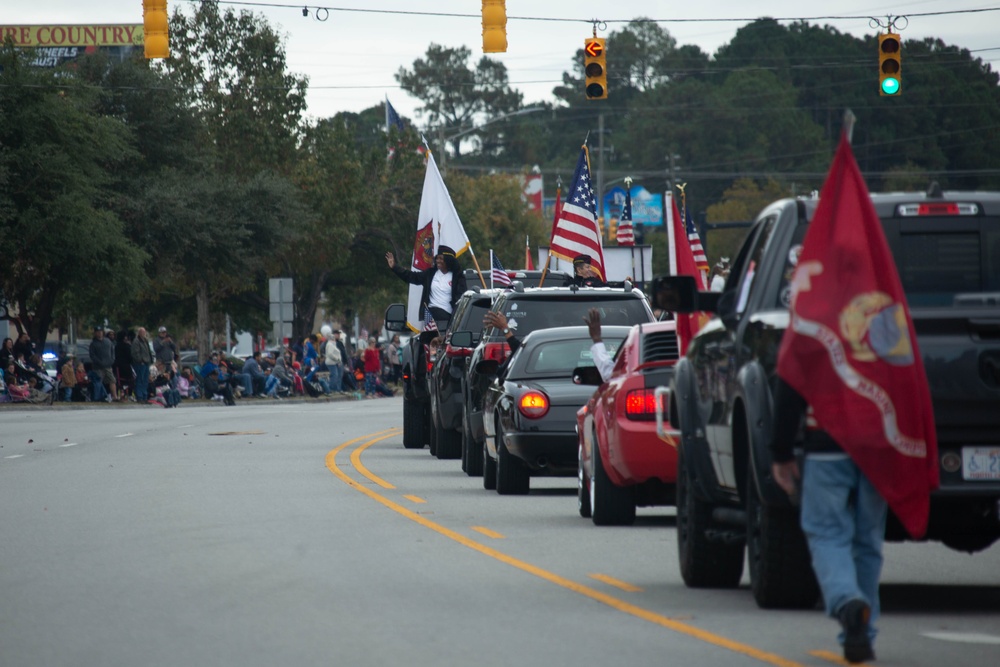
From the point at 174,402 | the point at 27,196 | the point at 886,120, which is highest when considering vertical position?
the point at 886,120

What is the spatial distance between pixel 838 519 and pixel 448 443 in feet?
51.2

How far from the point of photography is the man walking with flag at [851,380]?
7.02 metres

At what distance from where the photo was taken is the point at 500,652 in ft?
25.9

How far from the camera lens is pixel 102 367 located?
46156 mm

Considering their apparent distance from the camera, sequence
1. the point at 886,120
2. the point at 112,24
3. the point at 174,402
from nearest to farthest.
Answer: the point at 174,402
the point at 112,24
the point at 886,120

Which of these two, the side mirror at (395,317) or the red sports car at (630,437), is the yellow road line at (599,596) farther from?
the side mirror at (395,317)

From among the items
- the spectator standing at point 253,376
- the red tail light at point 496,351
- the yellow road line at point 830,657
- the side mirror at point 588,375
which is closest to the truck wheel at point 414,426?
the red tail light at point 496,351

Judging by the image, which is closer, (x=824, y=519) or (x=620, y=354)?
(x=824, y=519)

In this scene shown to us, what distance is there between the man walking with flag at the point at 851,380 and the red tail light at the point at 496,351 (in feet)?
37.1

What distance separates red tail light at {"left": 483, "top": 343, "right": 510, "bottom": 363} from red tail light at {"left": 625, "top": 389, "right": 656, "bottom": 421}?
5.55 meters

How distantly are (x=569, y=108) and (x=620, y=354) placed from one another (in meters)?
132

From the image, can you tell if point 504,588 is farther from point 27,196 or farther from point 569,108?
point 569,108

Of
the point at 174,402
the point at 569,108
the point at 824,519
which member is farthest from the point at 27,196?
the point at 569,108

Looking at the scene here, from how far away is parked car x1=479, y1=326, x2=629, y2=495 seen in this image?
616 inches
